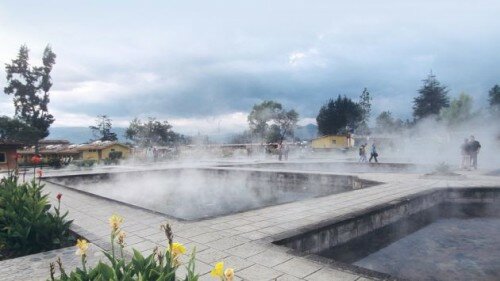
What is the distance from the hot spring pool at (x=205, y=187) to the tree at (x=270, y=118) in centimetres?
6074

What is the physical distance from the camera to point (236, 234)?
5078 millimetres

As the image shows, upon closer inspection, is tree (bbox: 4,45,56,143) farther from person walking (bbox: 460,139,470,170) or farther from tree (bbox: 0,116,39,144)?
person walking (bbox: 460,139,470,170)

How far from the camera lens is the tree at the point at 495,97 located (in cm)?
6800

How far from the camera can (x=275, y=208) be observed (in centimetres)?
706

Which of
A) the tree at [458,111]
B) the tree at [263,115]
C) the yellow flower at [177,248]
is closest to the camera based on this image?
the yellow flower at [177,248]

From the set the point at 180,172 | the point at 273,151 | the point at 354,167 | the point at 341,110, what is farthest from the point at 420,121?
the point at 180,172

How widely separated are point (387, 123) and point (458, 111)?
26012 millimetres

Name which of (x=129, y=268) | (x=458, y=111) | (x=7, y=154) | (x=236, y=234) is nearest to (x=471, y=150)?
(x=236, y=234)

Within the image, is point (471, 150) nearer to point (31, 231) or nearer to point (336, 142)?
point (31, 231)

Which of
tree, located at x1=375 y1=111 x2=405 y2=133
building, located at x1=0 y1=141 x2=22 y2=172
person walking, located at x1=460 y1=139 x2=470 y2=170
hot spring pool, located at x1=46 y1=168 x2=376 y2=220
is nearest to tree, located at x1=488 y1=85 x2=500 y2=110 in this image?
tree, located at x1=375 y1=111 x2=405 y2=133

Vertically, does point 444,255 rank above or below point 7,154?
below

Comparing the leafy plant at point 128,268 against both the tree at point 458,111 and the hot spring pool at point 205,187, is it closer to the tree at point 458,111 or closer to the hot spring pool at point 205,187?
the hot spring pool at point 205,187

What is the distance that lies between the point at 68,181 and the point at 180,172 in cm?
568

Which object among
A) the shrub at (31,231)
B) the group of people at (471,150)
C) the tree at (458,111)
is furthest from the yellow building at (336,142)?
the shrub at (31,231)
